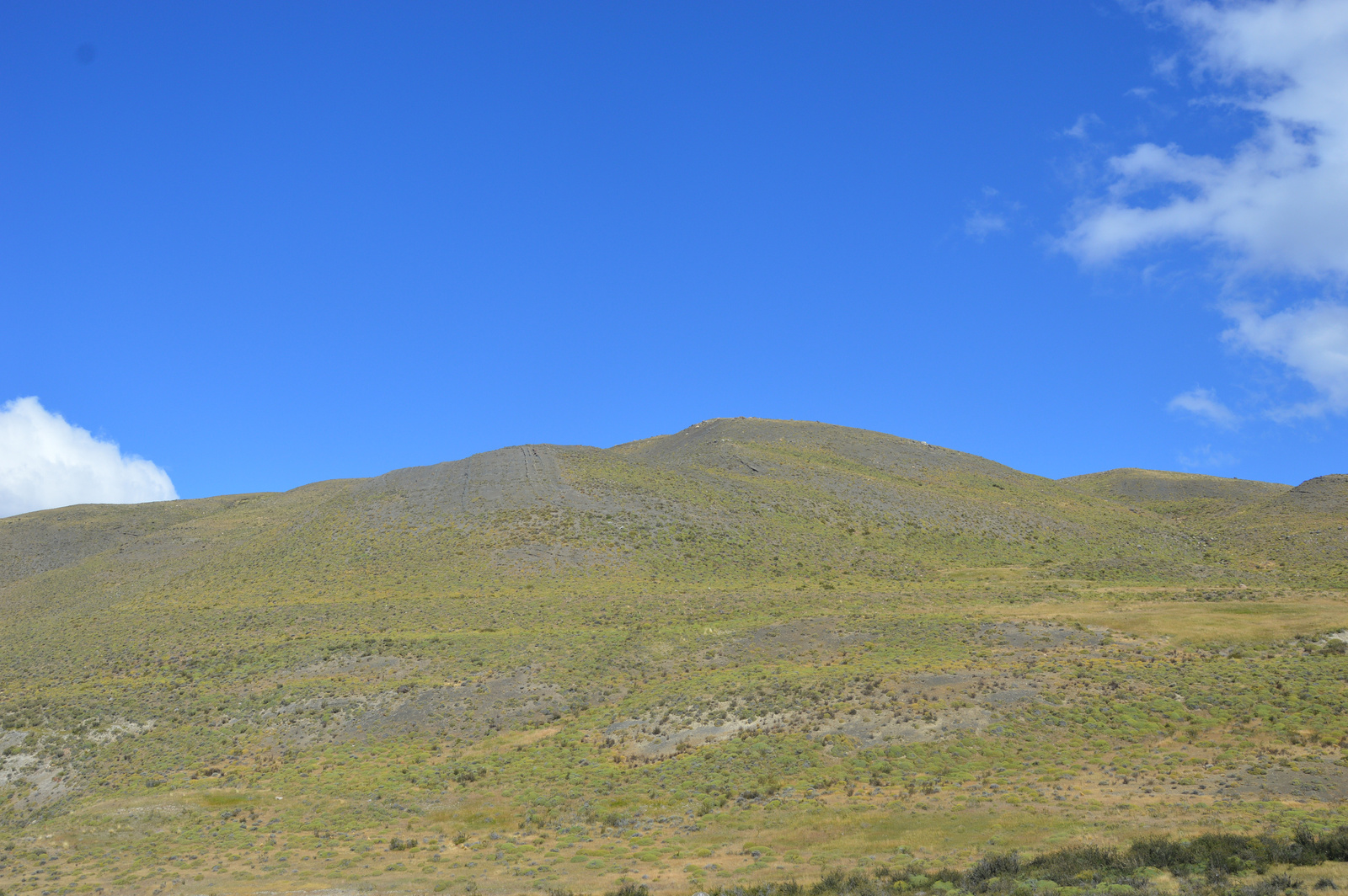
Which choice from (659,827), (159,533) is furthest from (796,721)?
(159,533)

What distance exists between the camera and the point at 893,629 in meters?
47.9

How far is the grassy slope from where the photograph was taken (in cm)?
2531

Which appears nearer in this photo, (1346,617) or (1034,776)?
(1034,776)

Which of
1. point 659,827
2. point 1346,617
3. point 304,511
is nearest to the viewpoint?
point 659,827

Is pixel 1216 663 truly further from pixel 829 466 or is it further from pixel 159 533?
pixel 159 533

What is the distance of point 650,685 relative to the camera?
42.4 metres

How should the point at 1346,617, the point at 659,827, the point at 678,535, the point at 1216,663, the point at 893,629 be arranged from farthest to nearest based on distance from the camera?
1. the point at 678,535
2. the point at 893,629
3. the point at 1346,617
4. the point at 1216,663
5. the point at 659,827

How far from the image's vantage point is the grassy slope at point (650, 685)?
83.0 ft

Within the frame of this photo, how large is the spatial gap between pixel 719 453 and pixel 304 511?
155 ft

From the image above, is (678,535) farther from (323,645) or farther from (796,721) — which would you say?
(796,721)

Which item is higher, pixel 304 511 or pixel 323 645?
pixel 304 511

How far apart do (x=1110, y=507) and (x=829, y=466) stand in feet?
102

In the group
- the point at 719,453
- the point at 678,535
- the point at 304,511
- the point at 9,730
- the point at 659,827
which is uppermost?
the point at 719,453

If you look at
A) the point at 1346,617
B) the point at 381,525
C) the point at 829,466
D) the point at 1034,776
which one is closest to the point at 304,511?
the point at 381,525
